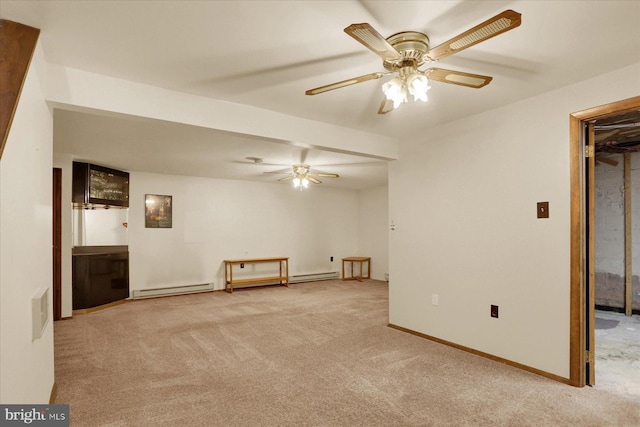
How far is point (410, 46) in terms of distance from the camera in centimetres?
200

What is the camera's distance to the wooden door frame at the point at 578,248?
2.66 meters

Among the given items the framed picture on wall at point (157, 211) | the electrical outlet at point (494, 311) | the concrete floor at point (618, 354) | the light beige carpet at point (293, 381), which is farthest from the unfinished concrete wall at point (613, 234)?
the framed picture on wall at point (157, 211)

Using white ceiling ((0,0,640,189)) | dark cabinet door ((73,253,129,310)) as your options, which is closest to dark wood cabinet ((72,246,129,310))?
dark cabinet door ((73,253,129,310))

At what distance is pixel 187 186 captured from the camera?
6.85 metres

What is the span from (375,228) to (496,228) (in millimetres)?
5335

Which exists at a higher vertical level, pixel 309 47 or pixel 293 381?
pixel 309 47

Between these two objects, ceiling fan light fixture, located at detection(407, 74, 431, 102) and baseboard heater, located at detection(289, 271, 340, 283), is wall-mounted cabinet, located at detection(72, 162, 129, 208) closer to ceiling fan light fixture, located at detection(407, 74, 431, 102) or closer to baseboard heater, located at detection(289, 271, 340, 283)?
baseboard heater, located at detection(289, 271, 340, 283)

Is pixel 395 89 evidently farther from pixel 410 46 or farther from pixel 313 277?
pixel 313 277

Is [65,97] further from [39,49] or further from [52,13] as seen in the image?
[52,13]

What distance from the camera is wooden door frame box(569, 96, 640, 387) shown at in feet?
8.73

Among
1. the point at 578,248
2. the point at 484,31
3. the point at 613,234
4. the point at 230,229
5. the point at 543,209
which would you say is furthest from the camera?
the point at 230,229

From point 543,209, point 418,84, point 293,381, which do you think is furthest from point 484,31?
point 293,381

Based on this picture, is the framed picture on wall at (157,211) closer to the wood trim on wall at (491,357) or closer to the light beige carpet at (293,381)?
the light beige carpet at (293,381)

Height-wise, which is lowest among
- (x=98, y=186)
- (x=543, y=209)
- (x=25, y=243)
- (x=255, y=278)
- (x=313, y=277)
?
(x=313, y=277)
